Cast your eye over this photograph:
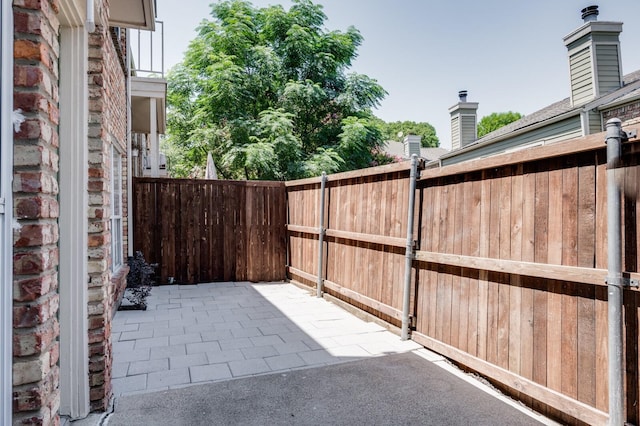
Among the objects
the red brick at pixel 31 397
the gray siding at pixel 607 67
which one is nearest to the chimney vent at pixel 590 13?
the gray siding at pixel 607 67

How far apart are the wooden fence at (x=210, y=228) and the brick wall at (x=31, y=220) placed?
18.7 feet

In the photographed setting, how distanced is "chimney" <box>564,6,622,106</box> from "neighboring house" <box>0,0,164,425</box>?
8.67 metres

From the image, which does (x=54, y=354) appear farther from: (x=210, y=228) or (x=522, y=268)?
(x=210, y=228)

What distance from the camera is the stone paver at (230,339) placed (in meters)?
3.31

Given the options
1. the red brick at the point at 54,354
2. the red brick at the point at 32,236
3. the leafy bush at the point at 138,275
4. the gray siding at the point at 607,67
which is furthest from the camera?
the gray siding at the point at 607,67

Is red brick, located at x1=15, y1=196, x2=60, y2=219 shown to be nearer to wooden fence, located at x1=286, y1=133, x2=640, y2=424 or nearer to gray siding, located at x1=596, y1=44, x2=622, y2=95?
wooden fence, located at x1=286, y1=133, x2=640, y2=424

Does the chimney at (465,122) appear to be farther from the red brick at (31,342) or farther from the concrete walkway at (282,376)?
the red brick at (31,342)

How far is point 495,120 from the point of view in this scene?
38.0m

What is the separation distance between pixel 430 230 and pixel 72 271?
287cm

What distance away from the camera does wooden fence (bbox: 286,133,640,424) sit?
2.25m

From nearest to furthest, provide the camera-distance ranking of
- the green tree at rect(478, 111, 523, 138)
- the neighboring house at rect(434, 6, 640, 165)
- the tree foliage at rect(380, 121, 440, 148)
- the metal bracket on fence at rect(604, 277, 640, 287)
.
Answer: the metal bracket on fence at rect(604, 277, 640, 287) → the neighboring house at rect(434, 6, 640, 165) → the green tree at rect(478, 111, 523, 138) → the tree foliage at rect(380, 121, 440, 148)

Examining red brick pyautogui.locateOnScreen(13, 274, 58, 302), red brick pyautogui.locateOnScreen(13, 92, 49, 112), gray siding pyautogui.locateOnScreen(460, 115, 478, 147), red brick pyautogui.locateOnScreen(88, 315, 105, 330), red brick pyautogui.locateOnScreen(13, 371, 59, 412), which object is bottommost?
red brick pyautogui.locateOnScreen(88, 315, 105, 330)

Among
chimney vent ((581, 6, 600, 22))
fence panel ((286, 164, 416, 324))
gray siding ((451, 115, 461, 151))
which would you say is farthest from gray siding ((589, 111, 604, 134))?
fence panel ((286, 164, 416, 324))

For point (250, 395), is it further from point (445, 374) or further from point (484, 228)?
point (484, 228)
